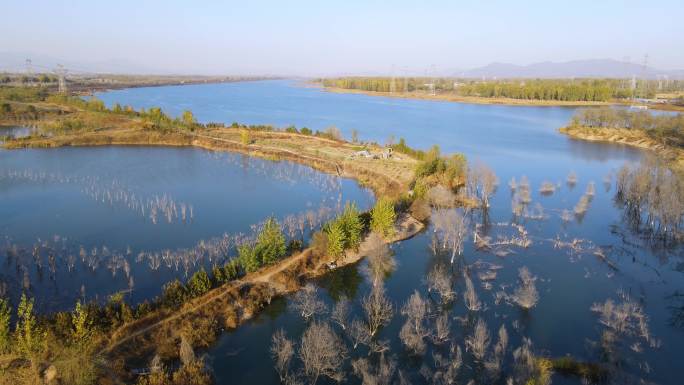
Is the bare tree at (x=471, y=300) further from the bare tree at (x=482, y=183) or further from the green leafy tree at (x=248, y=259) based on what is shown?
the bare tree at (x=482, y=183)

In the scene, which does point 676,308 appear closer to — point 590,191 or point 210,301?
point 590,191

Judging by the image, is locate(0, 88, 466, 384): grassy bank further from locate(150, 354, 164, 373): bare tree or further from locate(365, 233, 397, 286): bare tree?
locate(365, 233, 397, 286): bare tree

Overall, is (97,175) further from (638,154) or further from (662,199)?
(638,154)

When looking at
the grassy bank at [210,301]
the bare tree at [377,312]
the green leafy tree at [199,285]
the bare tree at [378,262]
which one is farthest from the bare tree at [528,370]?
the green leafy tree at [199,285]

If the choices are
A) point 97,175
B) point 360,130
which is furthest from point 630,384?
point 360,130

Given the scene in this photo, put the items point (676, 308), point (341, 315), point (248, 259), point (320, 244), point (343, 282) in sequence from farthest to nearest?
1. point (320, 244)
2. point (343, 282)
3. point (248, 259)
4. point (676, 308)
5. point (341, 315)

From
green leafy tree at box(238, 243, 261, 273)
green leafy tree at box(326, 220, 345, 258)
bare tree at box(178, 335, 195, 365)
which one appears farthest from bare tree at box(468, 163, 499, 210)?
bare tree at box(178, 335, 195, 365)

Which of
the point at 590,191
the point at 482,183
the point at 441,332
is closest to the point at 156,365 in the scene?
the point at 441,332
